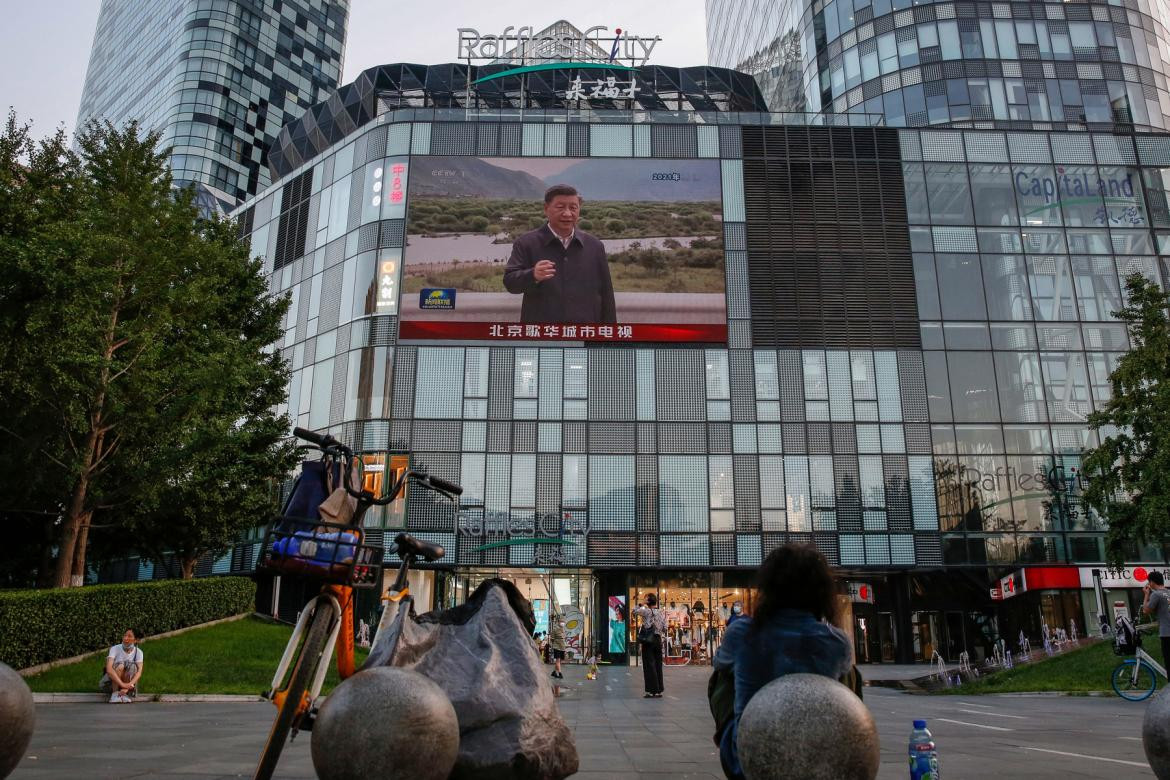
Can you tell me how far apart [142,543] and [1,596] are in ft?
35.4

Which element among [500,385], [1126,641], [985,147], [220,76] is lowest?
[1126,641]

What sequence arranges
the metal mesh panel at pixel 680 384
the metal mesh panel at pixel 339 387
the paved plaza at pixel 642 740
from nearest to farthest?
1. the paved plaza at pixel 642 740
2. the metal mesh panel at pixel 680 384
3. the metal mesh panel at pixel 339 387

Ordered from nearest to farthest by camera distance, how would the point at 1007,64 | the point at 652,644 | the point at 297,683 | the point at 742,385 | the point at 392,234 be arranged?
the point at 297,683, the point at 652,644, the point at 742,385, the point at 392,234, the point at 1007,64

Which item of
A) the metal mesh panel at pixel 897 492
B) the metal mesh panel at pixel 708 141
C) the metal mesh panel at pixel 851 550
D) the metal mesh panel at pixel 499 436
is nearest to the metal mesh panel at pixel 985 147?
the metal mesh panel at pixel 708 141

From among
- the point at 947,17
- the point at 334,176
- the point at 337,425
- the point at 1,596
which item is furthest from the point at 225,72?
the point at 1,596

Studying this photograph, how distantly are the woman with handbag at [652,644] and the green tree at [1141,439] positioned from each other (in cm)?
1480

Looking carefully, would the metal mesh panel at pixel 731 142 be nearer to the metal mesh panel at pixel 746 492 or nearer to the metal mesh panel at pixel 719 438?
the metal mesh panel at pixel 719 438

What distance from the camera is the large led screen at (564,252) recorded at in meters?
32.3

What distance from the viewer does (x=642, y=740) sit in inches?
308

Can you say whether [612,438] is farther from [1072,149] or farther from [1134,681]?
[1072,149]

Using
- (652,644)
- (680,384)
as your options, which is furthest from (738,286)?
(652,644)

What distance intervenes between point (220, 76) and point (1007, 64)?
6762cm

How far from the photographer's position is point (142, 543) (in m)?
23.5

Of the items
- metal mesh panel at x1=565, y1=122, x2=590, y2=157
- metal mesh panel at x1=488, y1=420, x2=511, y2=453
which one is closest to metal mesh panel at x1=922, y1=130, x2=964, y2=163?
metal mesh panel at x1=565, y1=122, x2=590, y2=157
